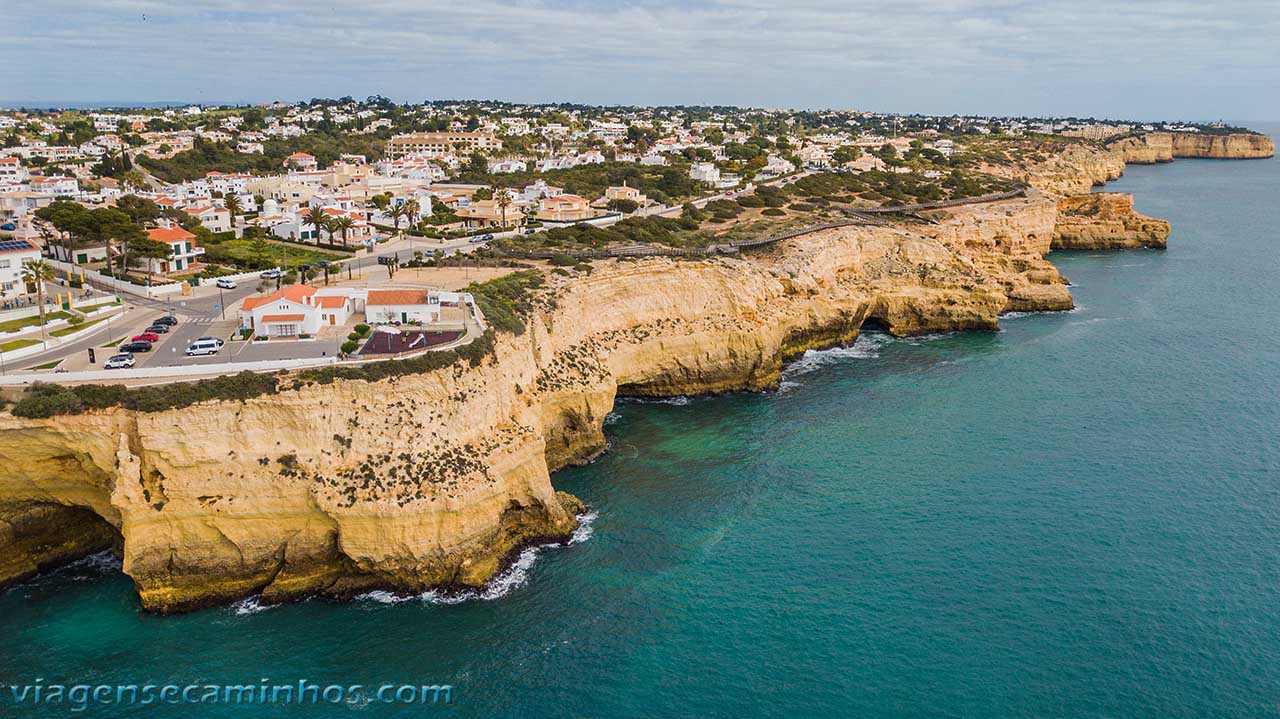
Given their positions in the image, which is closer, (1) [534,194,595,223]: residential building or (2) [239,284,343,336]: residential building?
(2) [239,284,343,336]: residential building

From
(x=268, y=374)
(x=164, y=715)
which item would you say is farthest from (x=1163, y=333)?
(x=164, y=715)

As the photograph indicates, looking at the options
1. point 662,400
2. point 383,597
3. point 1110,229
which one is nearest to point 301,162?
point 662,400

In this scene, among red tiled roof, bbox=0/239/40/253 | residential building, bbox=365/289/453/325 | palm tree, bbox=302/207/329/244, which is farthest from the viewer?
palm tree, bbox=302/207/329/244

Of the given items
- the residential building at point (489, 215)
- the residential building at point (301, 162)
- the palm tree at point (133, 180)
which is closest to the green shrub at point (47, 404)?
the residential building at point (489, 215)

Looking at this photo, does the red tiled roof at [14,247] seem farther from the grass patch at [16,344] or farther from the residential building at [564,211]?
the residential building at [564,211]

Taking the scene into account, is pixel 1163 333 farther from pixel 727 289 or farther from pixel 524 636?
pixel 524 636

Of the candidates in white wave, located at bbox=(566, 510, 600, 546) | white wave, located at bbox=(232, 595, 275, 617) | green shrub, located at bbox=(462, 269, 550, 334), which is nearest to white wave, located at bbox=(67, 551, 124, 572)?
white wave, located at bbox=(232, 595, 275, 617)

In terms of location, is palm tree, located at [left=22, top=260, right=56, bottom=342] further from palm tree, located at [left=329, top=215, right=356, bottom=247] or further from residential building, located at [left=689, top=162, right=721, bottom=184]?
residential building, located at [left=689, top=162, right=721, bottom=184]
